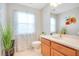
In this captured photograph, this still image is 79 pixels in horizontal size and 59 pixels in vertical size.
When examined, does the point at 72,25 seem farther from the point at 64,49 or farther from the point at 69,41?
the point at 64,49

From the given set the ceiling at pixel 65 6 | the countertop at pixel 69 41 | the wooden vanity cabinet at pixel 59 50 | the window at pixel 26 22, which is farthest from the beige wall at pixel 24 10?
the ceiling at pixel 65 6

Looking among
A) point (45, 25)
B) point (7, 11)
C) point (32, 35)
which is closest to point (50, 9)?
point (45, 25)

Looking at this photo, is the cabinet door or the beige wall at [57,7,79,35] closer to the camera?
the beige wall at [57,7,79,35]

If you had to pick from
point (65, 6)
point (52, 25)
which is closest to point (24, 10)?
point (52, 25)

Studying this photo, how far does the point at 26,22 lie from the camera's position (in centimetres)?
236

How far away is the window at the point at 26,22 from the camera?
2338 mm

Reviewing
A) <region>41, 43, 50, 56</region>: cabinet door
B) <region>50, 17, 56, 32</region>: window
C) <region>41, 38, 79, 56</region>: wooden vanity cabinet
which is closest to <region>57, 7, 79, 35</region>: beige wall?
<region>50, 17, 56, 32</region>: window

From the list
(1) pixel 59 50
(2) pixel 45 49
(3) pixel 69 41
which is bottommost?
(2) pixel 45 49

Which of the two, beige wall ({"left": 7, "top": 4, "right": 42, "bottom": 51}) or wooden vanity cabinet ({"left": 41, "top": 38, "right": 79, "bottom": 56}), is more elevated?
beige wall ({"left": 7, "top": 4, "right": 42, "bottom": 51})

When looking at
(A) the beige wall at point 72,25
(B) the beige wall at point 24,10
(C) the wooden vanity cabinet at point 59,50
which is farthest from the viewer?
(B) the beige wall at point 24,10

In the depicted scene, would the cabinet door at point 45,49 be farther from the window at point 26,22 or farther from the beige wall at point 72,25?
the beige wall at point 72,25

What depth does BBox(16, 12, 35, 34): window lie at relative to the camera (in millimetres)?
2338

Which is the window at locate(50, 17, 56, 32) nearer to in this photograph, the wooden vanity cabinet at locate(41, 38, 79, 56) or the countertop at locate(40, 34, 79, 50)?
the countertop at locate(40, 34, 79, 50)

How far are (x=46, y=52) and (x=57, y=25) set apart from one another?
82cm
